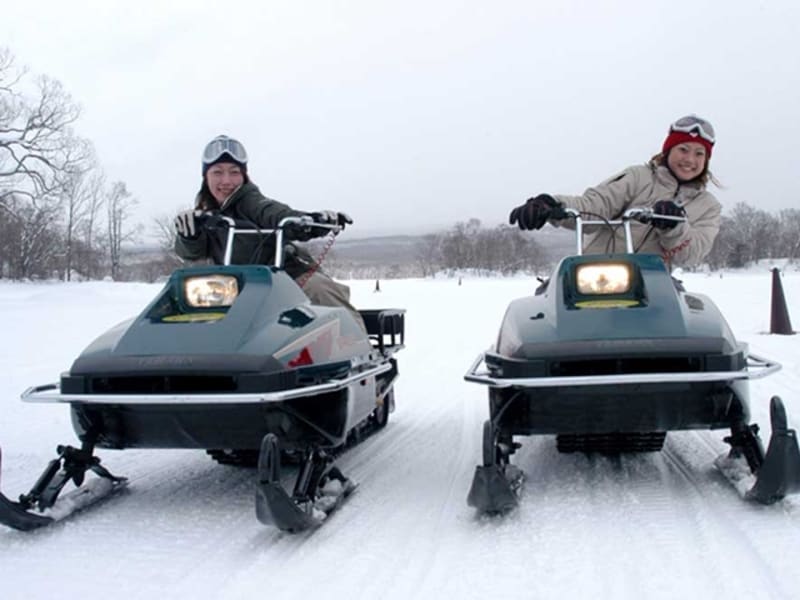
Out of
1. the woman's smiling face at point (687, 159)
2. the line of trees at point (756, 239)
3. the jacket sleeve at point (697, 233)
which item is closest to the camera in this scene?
the jacket sleeve at point (697, 233)

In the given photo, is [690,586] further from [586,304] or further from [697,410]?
[586,304]

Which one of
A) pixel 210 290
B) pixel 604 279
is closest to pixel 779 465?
pixel 604 279

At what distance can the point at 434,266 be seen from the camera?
362 ft

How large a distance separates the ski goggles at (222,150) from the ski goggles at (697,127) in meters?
3.00

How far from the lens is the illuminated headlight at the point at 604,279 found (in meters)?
3.96

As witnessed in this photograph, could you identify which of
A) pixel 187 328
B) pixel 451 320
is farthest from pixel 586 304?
pixel 451 320

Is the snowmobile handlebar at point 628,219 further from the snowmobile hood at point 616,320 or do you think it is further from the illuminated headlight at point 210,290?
the illuminated headlight at point 210,290

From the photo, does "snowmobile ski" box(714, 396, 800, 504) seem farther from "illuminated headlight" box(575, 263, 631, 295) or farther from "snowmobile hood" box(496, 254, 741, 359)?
"illuminated headlight" box(575, 263, 631, 295)

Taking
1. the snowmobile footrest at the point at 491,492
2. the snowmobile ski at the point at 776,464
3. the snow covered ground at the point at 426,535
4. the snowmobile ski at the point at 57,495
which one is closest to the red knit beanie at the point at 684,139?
the snow covered ground at the point at 426,535

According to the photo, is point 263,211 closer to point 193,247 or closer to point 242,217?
point 242,217

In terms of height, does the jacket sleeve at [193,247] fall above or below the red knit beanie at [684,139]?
below

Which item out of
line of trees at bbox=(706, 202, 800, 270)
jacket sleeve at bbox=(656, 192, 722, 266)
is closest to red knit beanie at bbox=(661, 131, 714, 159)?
jacket sleeve at bbox=(656, 192, 722, 266)

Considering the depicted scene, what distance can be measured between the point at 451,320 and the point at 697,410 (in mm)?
13602

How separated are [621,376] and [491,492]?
79 cm
